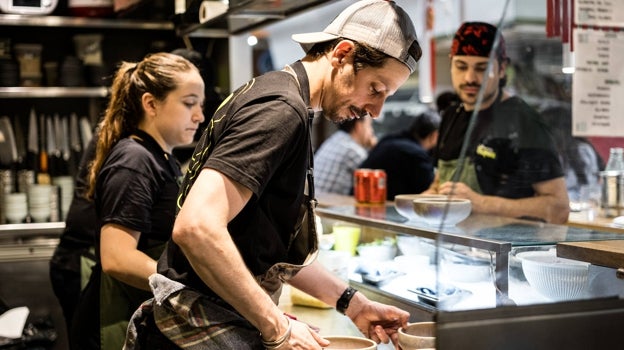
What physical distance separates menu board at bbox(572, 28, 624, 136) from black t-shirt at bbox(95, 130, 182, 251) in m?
1.68

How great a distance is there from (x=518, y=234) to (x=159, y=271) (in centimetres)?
100

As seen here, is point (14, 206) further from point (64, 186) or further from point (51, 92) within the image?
point (51, 92)

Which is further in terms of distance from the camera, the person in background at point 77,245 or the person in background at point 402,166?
the person in background at point 402,166

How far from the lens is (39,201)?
512 cm

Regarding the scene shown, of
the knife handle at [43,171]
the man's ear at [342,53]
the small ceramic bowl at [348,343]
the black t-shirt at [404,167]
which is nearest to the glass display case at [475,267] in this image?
the small ceramic bowl at [348,343]

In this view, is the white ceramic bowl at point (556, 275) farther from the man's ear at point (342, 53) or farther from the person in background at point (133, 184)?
the person in background at point (133, 184)

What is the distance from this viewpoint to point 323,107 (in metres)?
2.00

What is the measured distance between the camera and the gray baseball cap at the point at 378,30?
6.27 feet

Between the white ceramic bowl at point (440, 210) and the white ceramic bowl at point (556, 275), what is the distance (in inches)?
14.8

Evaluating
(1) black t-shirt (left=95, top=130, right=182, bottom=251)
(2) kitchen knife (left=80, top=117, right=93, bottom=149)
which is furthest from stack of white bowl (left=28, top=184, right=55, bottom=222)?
(1) black t-shirt (left=95, top=130, right=182, bottom=251)

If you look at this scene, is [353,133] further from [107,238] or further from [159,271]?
[159,271]

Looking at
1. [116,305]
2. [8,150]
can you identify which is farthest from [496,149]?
[8,150]

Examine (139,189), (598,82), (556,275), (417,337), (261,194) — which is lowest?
(417,337)

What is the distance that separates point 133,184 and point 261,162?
3.30 feet
